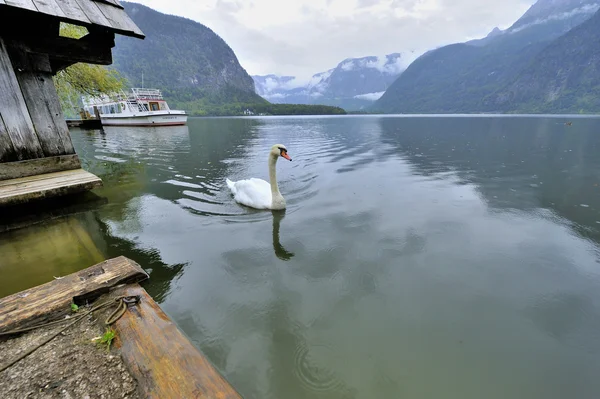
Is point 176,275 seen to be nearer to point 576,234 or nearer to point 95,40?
point 95,40

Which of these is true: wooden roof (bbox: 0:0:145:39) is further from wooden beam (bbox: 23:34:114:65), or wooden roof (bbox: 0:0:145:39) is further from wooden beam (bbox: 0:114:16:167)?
wooden beam (bbox: 0:114:16:167)

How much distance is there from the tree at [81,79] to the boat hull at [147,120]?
31.6 meters

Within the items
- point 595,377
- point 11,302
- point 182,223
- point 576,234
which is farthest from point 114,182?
point 576,234

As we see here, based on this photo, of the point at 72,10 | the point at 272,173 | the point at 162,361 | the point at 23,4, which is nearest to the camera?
the point at 162,361

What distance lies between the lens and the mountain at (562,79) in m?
157

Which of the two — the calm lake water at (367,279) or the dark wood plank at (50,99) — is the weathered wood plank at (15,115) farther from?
the calm lake water at (367,279)

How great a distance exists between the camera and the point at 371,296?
4.51m

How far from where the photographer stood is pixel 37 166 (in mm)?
5004

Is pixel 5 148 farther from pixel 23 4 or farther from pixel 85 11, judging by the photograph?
pixel 85 11

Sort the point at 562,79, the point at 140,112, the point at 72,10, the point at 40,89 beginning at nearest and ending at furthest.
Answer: the point at 72,10
the point at 40,89
the point at 140,112
the point at 562,79

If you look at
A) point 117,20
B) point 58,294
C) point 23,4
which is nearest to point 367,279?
point 58,294

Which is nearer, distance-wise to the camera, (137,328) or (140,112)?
(137,328)

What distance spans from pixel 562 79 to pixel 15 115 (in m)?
251

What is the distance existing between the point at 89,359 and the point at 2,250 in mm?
4773
